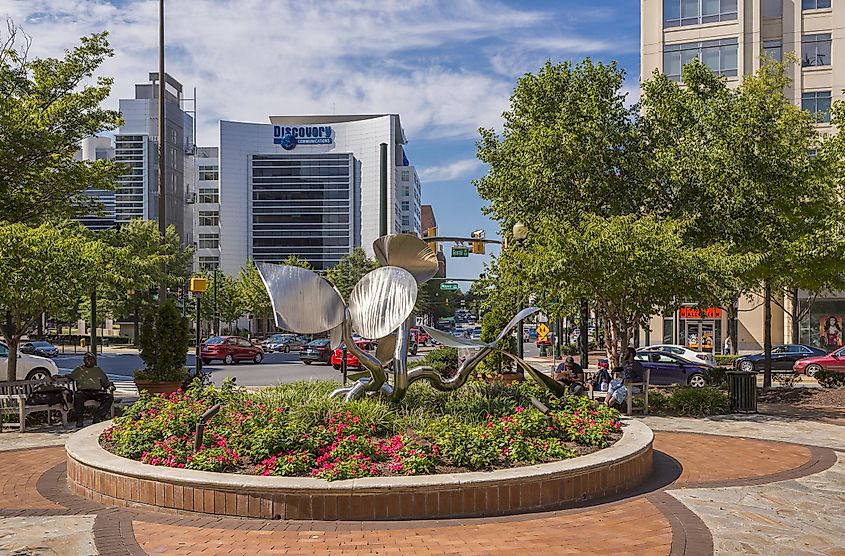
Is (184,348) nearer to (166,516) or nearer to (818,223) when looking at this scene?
(166,516)

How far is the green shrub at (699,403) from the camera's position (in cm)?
1677

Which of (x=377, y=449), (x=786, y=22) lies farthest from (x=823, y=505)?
(x=786, y=22)

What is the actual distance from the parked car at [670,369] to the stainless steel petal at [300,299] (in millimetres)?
18269

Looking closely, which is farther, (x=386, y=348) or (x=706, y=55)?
(x=706, y=55)

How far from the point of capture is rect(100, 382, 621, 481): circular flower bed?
8.49 meters

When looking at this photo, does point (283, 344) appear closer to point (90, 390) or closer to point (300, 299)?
point (90, 390)

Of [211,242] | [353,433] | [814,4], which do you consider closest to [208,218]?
[211,242]

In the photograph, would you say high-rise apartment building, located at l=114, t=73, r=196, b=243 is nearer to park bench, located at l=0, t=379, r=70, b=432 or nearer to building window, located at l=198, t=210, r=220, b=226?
building window, located at l=198, t=210, r=220, b=226

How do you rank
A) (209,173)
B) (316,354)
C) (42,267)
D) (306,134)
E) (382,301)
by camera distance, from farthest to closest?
(209,173), (306,134), (316,354), (42,267), (382,301)

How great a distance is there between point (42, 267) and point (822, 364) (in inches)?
1082

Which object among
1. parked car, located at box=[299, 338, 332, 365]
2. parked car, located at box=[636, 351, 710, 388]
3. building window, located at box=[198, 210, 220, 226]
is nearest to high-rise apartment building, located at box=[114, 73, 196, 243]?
building window, located at box=[198, 210, 220, 226]

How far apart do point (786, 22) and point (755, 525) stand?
4305cm

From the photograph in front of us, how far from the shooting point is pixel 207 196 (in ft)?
372

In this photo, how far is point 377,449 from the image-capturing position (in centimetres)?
883
